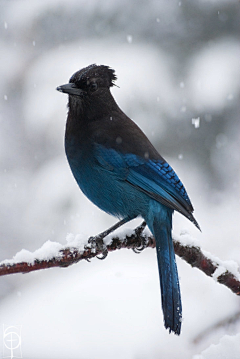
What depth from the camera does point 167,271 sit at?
305 cm

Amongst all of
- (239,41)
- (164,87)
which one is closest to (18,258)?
(164,87)

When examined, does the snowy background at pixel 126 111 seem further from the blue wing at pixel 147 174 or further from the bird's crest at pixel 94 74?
the bird's crest at pixel 94 74

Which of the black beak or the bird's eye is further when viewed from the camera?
the bird's eye

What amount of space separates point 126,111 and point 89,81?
3.01 metres

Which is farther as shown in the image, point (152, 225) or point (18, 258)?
point (152, 225)

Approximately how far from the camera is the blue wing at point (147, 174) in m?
3.29

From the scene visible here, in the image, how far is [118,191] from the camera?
3330mm

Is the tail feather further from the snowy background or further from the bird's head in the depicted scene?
the snowy background

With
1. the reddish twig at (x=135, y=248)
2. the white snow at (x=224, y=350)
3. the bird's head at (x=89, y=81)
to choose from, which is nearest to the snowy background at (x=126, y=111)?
the reddish twig at (x=135, y=248)

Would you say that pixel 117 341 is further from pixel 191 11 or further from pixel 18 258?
pixel 191 11

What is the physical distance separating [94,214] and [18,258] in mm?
4249

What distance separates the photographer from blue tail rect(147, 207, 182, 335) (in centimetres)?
287

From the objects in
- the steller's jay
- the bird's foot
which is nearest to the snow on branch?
the bird's foot

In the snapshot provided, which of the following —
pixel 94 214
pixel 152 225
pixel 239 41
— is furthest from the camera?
pixel 239 41
